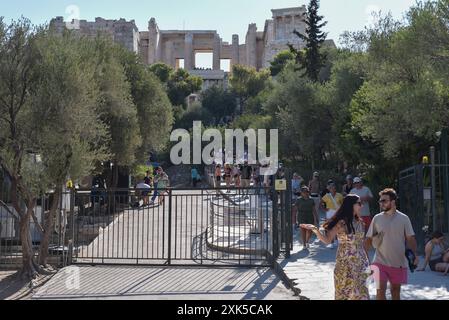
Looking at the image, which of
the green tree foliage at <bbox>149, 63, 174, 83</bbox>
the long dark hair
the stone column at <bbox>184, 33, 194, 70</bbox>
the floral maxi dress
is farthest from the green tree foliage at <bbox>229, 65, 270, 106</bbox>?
the floral maxi dress

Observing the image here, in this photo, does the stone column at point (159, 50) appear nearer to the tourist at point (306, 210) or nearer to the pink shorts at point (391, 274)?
the tourist at point (306, 210)

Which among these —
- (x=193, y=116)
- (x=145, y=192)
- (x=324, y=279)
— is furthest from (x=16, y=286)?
(x=193, y=116)

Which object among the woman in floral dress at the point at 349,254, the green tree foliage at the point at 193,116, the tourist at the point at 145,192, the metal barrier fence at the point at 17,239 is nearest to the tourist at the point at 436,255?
the woman in floral dress at the point at 349,254

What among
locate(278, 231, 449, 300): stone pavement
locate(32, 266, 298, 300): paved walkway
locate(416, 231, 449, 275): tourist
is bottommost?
locate(32, 266, 298, 300): paved walkway

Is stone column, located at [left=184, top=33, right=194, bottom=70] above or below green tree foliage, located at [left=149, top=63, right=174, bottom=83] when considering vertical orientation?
above

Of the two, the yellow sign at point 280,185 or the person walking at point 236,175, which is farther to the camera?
the person walking at point 236,175

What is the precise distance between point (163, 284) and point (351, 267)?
4.76 meters

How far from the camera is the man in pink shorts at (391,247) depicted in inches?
234

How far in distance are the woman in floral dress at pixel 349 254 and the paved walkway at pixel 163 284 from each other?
112 inches

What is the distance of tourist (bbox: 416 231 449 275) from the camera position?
29.0 feet

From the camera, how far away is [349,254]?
17.7 feet

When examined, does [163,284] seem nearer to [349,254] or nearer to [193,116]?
[349,254]

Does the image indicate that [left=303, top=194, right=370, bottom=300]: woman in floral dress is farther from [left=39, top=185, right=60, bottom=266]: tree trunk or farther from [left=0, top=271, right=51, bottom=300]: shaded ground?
[left=39, top=185, right=60, bottom=266]: tree trunk
